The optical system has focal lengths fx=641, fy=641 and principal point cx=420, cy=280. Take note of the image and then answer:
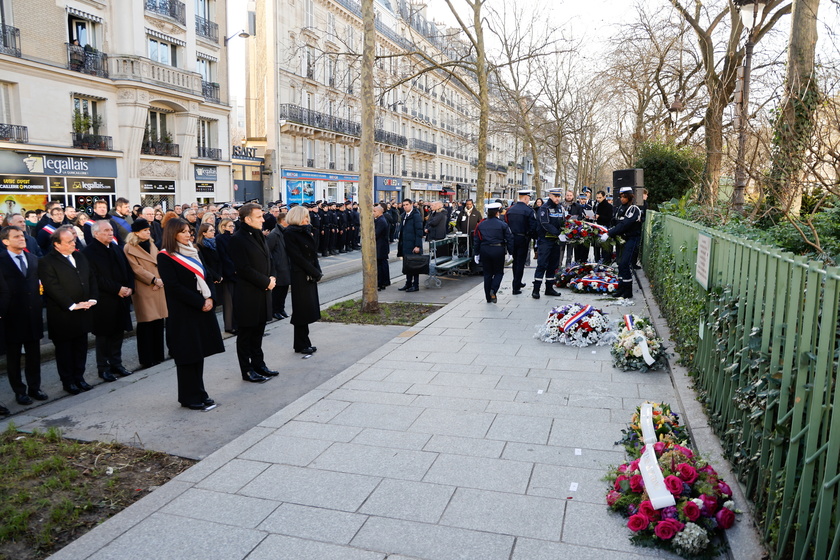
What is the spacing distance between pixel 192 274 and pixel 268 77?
114ft

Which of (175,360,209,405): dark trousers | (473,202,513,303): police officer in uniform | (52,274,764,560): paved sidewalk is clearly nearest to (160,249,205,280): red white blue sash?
(175,360,209,405): dark trousers

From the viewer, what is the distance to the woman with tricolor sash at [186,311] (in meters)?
6.09

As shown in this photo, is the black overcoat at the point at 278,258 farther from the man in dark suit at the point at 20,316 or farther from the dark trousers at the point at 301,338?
the man in dark suit at the point at 20,316

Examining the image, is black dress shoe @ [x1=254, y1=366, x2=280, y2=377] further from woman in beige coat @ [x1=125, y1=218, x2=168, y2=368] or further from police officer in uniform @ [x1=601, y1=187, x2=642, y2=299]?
police officer in uniform @ [x1=601, y1=187, x2=642, y2=299]

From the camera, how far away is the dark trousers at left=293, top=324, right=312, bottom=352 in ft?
27.8

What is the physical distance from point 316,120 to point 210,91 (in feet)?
34.3

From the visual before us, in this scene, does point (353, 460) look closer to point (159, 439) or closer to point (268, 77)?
point (159, 439)

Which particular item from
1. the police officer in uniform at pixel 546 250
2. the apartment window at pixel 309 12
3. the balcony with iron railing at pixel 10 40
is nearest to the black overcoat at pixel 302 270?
the police officer in uniform at pixel 546 250

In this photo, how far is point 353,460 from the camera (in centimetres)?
479

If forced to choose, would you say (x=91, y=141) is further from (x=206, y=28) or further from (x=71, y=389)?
(x=71, y=389)

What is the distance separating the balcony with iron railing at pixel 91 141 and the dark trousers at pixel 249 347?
19.9 metres

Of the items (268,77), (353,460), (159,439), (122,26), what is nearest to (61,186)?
(122,26)

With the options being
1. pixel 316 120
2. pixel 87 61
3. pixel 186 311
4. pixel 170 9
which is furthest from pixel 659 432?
pixel 316 120

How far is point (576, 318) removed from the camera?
850 centimetres
